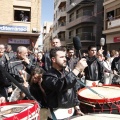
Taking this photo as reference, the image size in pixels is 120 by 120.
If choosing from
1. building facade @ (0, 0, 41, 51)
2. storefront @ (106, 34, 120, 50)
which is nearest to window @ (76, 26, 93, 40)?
storefront @ (106, 34, 120, 50)

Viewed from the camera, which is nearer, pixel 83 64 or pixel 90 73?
pixel 83 64

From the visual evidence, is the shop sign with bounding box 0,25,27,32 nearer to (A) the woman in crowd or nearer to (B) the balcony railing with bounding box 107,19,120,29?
(B) the balcony railing with bounding box 107,19,120,29

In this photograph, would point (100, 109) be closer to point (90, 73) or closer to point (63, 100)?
point (63, 100)

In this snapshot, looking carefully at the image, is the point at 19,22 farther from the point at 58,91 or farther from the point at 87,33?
the point at 58,91

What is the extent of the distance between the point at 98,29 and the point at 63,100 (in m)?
26.1

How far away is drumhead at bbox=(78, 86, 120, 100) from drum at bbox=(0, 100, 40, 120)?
963mm

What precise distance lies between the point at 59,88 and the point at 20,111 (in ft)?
1.50

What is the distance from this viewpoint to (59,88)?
8.31 feet

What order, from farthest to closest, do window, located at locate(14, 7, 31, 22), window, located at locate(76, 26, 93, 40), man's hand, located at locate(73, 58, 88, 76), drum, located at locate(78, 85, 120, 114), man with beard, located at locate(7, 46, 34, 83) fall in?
1. window, located at locate(76, 26, 93, 40)
2. window, located at locate(14, 7, 31, 22)
3. man with beard, located at locate(7, 46, 34, 83)
4. drum, located at locate(78, 85, 120, 114)
5. man's hand, located at locate(73, 58, 88, 76)

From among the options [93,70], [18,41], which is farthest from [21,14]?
[93,70]

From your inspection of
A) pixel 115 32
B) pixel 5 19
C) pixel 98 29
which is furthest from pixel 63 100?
pixel 98 29

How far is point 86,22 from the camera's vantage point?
29.2 meters

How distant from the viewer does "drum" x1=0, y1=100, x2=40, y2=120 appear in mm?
2297

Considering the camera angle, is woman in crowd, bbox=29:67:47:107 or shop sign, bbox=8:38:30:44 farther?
shop sign, bbox=8:38:30:44
